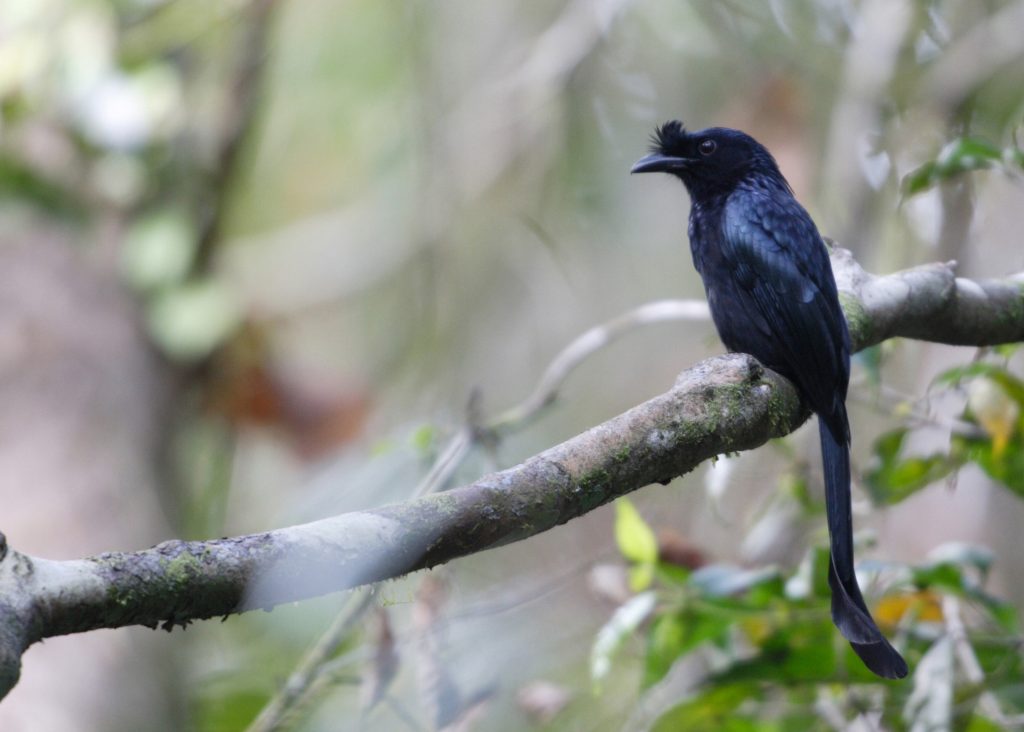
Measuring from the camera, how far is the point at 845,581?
2545 mm

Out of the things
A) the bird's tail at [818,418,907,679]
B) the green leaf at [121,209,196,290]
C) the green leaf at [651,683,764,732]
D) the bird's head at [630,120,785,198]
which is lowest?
the green leaf at [651,683,764,732]

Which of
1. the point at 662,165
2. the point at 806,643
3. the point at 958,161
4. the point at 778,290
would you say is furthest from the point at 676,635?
the point at 662,165

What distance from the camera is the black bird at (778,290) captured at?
2572mm

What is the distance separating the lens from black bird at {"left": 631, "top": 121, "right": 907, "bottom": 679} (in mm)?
2572

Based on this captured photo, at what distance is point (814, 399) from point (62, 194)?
4.20 metres

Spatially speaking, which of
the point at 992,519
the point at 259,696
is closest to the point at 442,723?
the point at 259,696

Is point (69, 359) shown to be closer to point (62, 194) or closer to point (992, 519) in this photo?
point (62, 194)

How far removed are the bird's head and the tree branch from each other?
1.26 meters

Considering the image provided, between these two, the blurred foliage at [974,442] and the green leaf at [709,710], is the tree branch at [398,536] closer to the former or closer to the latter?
the blurred foliage at [974,442]

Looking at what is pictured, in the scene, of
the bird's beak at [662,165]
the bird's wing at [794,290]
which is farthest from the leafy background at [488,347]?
the bird's beak at [662,165]

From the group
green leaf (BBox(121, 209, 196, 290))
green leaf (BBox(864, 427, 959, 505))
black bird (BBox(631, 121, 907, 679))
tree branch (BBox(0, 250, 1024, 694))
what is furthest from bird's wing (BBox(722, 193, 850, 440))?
green leaf (BBox(121, 209, 196, 290))

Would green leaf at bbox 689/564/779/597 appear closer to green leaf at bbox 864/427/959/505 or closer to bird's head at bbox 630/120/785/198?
green leaf at bbox 864/427/959/505

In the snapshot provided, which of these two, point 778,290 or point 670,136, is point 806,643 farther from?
point 670,136

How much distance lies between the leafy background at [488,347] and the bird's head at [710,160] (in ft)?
1.80
